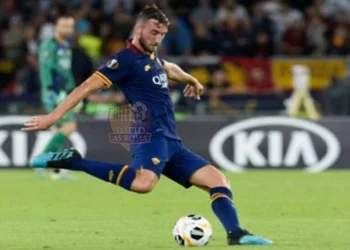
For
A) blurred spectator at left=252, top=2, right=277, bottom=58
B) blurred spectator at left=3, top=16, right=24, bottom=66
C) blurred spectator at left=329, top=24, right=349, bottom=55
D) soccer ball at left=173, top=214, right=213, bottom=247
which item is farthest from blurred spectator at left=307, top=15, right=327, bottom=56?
soccer ball at left=173, top=214, right=213, bottom=247

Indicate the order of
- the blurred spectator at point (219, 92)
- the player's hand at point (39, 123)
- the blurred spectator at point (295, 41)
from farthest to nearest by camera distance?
the blurred spectator at point (295, 41) → the blurred spectator at point (219, 92) → the player's hand at point (39, 123)

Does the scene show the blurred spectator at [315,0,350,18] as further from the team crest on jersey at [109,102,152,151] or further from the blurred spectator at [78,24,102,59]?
the team crest on jersey at [109,102,152,151]

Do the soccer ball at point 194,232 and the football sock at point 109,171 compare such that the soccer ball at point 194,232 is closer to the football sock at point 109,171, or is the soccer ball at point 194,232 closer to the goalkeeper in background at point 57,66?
the football sock at point 109,171

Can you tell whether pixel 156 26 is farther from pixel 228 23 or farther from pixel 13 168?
pixel 228 23

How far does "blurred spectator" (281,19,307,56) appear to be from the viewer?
73.4ft

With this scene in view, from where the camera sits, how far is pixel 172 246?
330 inches

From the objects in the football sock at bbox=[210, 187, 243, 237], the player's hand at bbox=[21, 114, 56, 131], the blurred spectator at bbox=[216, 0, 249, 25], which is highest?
the blurred spectator at bbox=[216, 0, 249, 25]


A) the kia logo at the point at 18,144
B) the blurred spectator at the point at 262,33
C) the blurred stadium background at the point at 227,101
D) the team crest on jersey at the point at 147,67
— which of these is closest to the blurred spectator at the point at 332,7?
the blurred stadium background at the point at 227,101

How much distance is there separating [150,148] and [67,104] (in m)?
0.73

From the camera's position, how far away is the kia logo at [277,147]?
16.8 meters

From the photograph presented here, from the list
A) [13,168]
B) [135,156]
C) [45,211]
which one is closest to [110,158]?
[13,168]

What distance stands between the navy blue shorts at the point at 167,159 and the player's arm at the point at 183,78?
2.23ft

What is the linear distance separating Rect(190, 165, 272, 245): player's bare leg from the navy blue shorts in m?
0.07

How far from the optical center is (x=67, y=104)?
8250 mm
